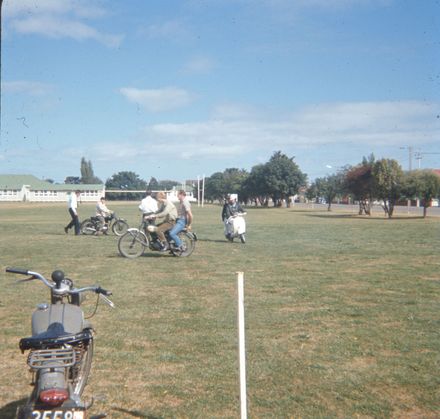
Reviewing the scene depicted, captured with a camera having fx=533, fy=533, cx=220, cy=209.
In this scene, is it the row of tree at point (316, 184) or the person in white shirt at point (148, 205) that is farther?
the row of tree at point (316, 184)

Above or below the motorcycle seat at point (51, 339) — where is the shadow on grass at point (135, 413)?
below

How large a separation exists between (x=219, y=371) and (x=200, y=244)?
12249 mm

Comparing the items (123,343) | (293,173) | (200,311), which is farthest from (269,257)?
(293,173)

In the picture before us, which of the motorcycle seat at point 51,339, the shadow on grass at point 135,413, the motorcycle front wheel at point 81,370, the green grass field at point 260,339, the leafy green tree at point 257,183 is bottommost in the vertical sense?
the shadow on grass at point 135,413

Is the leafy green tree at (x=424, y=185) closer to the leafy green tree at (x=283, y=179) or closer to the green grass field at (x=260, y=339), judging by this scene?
the green grass field at (x=260, y=339)

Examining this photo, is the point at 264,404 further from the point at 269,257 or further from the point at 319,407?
the point at 269,257

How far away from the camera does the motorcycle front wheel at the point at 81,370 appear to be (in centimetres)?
353

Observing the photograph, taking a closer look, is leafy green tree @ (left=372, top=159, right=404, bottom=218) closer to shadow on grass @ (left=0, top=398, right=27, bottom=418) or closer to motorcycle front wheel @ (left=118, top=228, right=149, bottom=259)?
motorcycle front wheel @ (left=118, top=228, right=149, bottom=259)

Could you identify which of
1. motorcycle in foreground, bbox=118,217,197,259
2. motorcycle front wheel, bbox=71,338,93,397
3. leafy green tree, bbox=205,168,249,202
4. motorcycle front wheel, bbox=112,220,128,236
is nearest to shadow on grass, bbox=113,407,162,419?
motorcycle front wheel, bbox=71,338,93,397

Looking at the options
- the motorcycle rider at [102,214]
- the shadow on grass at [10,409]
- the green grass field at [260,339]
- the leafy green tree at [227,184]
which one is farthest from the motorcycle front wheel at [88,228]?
the leafy green tree at [227,184]

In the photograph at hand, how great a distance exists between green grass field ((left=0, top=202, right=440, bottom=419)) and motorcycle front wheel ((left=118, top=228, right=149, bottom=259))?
1274mm

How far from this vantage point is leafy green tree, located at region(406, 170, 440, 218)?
3847 cm

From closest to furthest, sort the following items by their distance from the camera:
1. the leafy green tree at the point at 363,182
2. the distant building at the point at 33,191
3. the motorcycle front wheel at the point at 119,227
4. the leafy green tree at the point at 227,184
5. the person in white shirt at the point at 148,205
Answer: the person in white shirt at the point at 148,205, the motorcycle front wheel at the point at 119,227, the leafy green tree at the point at 363,182, the leafy green tree at the point at 227,184, the distant building at the point at 33,191

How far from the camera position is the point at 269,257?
44.9ft
